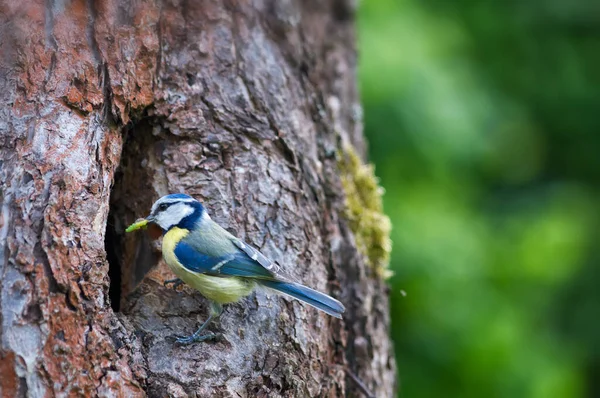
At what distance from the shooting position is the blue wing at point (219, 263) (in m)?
2.60

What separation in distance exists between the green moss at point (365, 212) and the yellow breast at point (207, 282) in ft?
2.46

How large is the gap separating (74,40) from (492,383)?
3039mm

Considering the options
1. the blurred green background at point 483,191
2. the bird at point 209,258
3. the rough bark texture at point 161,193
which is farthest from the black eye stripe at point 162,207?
the blurred green background at point 483,191

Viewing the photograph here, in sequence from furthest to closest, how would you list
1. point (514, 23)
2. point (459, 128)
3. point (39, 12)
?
point (514, 23)
point (459, 128)
point (39, 12)

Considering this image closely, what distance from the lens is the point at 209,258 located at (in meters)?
2.65

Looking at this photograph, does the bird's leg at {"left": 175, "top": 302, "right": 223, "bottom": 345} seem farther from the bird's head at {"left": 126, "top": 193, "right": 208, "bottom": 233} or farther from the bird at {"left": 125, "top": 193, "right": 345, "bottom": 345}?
the bird's head at {"left": 126, "top": 193, "right": 208, "bottom": 233}

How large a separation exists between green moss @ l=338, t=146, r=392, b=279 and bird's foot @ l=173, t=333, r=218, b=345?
3.12 feet

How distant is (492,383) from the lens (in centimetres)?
431

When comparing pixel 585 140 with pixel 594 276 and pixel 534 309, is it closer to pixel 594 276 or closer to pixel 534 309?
pixel 594 276

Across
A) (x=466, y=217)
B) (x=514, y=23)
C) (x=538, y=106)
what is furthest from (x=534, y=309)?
(x=514, y=23)

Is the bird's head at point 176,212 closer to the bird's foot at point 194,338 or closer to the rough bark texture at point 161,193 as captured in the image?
the rough bark texture at point 161,193

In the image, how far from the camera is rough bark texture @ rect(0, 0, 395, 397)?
222 centimetres

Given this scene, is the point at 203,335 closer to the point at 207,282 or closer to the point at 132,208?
the point at 207,282

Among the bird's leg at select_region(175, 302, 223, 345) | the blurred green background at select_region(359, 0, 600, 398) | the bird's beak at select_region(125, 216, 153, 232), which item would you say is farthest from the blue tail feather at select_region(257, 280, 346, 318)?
the blurred green background at select_region(359, 0, 600, 398)
